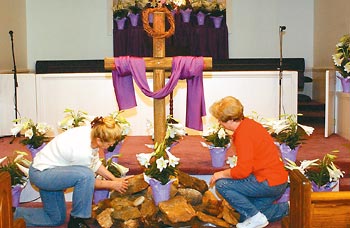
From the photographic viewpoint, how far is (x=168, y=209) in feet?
13.8

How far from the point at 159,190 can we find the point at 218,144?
936 mm

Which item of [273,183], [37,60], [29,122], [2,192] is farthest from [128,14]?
[2,192]

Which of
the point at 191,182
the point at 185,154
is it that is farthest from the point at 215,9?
the point at 191,182

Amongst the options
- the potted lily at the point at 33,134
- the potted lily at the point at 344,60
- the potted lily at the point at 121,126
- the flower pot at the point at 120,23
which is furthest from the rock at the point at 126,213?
the flower pot at the point at 120,23

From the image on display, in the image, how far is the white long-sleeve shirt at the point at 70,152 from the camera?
4.02m

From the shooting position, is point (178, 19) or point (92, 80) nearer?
point (92, 80)

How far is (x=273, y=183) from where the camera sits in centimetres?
406

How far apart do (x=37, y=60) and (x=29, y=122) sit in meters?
5.76

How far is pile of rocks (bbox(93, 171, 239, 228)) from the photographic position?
165 inches

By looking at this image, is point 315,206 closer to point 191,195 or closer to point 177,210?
point 177,210

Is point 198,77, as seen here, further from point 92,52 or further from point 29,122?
point 92,52

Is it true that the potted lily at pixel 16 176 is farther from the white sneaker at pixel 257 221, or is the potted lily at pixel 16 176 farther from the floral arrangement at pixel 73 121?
the white sneaker at pixel 257 221

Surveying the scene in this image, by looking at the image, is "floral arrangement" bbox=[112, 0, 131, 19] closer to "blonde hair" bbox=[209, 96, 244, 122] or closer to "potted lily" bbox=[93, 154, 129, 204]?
"potted lily" bbox=[93, 154, 129, 204]

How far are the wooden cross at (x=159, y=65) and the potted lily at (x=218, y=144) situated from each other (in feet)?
1.83
